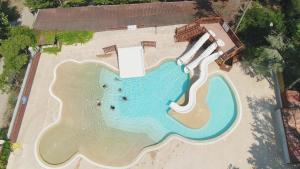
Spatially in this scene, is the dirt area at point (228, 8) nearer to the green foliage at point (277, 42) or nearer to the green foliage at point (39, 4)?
the green foliage at point (277, 42)

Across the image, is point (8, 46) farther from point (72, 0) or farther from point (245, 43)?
point (245, 43)

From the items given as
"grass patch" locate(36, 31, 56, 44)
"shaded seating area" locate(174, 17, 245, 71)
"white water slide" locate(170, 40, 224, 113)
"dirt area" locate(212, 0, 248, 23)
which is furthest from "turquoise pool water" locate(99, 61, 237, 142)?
"dirt area" locate(212, 0, 248, 23)

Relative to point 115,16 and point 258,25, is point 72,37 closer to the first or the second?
point 115,16

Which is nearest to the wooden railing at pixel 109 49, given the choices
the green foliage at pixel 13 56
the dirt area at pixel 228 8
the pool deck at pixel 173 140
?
the pool deck at pixel 173 140

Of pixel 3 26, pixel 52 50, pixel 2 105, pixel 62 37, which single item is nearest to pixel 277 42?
pixel 62 37

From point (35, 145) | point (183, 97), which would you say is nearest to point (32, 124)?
point (35, 145)

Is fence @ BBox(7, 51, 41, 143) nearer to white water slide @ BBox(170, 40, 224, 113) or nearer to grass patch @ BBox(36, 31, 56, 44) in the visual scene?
grass patch @ BBox(36, 31, 56, 44)
